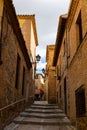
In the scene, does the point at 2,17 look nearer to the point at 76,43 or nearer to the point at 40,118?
the point at 76,43

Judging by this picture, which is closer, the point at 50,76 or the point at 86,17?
the point at 86,17

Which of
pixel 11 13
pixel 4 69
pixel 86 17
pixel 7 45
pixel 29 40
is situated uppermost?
pixel 29 40

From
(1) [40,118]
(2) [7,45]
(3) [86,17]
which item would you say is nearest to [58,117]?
(1) [40,118]

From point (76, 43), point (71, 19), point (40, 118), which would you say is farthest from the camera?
point (40, 118)

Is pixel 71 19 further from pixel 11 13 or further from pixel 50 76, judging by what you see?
pixel 50 76

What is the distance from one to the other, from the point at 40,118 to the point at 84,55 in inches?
220

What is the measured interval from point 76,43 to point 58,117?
4.56 metres

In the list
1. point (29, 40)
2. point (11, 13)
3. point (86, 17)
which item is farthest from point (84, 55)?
point (29, 40)

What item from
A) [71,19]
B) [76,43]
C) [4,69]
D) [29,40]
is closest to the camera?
[4,69]

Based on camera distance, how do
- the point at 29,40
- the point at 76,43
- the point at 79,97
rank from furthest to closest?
the point at 29,40
the point at 76,43
the point at 79,97

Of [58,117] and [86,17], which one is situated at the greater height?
[86,17]

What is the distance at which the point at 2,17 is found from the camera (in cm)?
804

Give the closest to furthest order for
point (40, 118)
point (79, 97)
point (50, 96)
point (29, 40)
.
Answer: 1. point (79, 97)
2. point (40, 118)
3. point (29, 40)
4. point (50, 96)

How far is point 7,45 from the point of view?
907 cm
